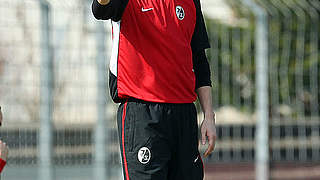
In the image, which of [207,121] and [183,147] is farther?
[207,121]

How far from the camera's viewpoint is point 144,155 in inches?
128

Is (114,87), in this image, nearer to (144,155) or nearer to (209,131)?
(144,155)

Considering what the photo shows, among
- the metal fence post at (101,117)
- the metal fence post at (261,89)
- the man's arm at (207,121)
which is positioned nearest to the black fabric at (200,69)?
the man's arm at (207,121)

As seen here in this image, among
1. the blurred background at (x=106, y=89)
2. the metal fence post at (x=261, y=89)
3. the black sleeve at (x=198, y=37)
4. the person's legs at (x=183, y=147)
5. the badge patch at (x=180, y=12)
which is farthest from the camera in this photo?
the metal fence post at (x=261, y=89)

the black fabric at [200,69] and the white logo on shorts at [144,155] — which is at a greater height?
the black fabric at [200,69]

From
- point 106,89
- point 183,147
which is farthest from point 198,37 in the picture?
point 106,89

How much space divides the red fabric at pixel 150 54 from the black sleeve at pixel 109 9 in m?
0.05

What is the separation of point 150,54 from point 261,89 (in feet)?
13.5

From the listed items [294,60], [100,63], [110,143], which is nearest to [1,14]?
[100,63]

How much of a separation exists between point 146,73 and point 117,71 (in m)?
0.14

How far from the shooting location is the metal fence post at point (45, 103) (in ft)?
21.3

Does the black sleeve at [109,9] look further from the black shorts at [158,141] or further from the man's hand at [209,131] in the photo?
the man's hand at [209,131]

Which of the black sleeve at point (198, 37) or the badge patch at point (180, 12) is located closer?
the badge patch at point (180, 12)

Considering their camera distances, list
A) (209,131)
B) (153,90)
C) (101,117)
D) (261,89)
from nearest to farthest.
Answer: (153,90)
(209,131)
(101,117)
(261,89)
